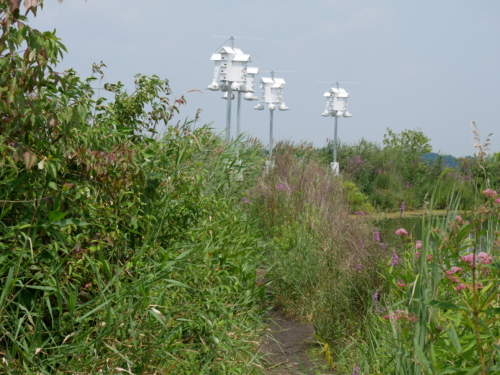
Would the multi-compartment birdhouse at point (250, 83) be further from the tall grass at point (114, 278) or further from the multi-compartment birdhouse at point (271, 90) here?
the tall grass at point (114, 278)

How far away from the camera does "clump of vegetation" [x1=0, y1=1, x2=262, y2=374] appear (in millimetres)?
2990

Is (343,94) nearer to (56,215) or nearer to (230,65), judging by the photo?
(230,65)

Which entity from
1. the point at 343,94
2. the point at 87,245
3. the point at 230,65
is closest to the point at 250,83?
the point at 230,65

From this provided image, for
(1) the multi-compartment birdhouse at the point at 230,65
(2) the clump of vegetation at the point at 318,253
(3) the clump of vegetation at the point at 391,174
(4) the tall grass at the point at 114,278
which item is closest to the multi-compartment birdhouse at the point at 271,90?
(3) the clump of vegetation at the point at 391,174

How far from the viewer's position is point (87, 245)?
369 centimetres

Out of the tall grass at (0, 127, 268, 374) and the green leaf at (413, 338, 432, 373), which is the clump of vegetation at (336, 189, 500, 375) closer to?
the green leaf at (413, 338, 432, 373)

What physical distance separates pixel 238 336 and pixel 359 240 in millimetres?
1696

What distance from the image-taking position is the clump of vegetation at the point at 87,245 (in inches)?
118

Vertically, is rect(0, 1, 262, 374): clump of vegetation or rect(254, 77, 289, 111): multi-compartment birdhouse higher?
rect(254, 77, 289, 111): multi-compartment birdhouse

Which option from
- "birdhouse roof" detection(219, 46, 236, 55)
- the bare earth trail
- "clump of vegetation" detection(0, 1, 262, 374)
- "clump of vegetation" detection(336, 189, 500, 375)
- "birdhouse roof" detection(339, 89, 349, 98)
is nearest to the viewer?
"clump of vegetation" detection(336, 189, 500, 375)

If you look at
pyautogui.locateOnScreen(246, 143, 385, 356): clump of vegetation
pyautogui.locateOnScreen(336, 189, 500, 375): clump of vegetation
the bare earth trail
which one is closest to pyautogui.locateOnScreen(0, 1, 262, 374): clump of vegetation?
the bare earth trail

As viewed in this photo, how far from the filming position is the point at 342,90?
20.0 meters

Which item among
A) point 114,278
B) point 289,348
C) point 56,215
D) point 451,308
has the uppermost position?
point 56,215

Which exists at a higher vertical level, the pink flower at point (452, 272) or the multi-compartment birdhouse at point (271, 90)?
the multi-compartment birdhouse at point (271, 90)
